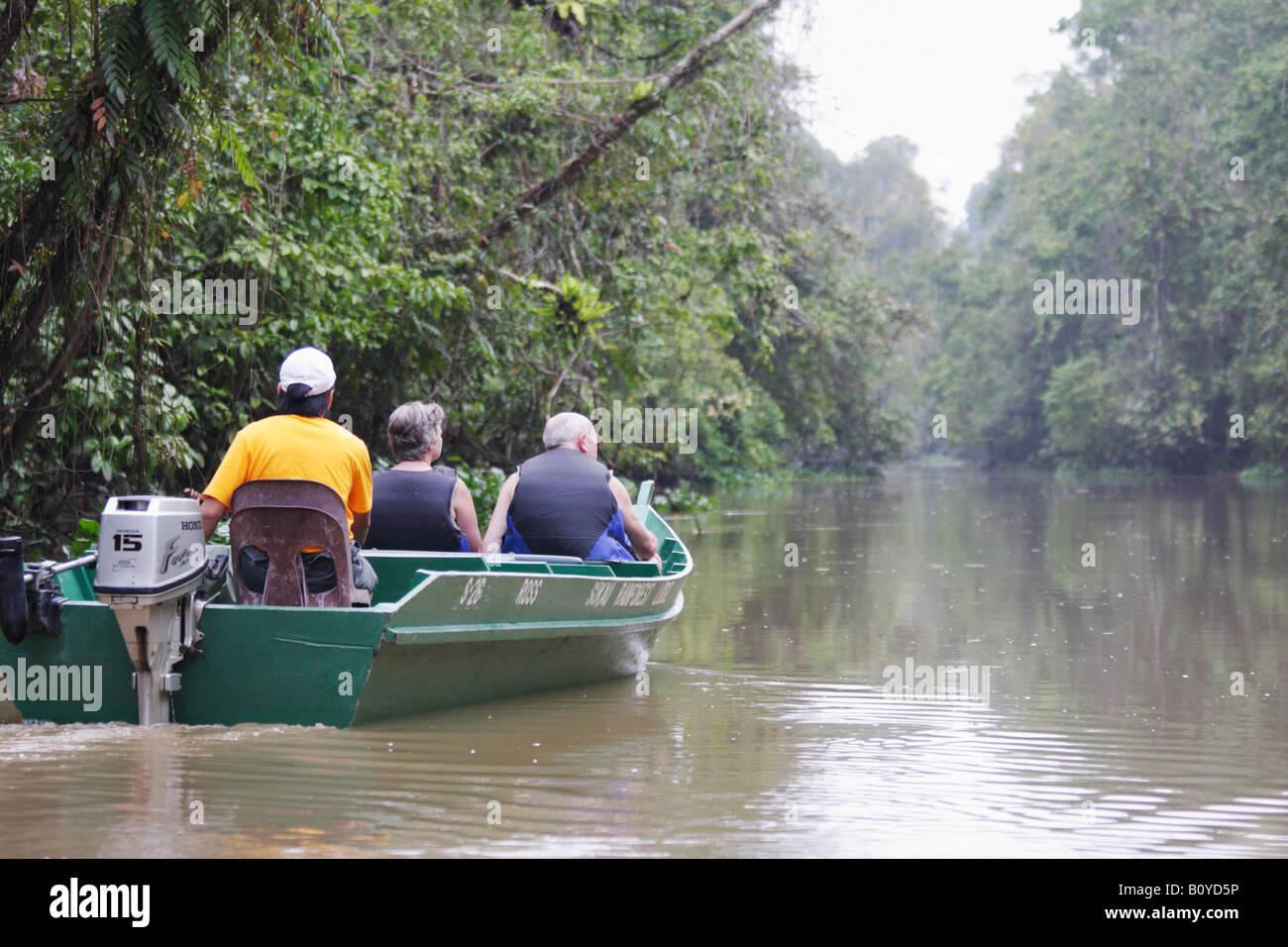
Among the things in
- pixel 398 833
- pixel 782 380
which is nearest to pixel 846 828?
pixel 398 833

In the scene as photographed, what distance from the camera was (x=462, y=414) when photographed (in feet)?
55.9

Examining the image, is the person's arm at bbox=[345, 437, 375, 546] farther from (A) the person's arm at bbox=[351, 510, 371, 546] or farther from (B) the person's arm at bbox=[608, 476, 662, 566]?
(B) the person's arm at bbox=[608, 476, 662, 566]

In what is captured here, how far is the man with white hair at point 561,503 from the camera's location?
803 cm

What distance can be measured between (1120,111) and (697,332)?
23.0 meters

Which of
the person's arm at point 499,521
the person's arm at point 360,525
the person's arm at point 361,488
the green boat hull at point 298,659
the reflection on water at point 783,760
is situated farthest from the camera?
the person's arm at point 499,521
